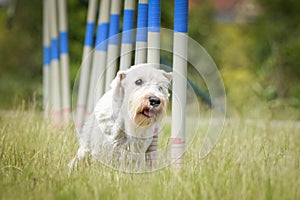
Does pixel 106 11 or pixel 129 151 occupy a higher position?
pixel 106 11

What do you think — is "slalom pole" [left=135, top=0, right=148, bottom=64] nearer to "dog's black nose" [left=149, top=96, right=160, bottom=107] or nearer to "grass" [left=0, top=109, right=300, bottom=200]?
"dog's black nose" [left=149, top=96, right=160, bottom=107]

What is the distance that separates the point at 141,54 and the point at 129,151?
0.65m

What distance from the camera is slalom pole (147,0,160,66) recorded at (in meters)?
3.47

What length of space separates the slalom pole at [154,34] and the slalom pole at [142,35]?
0.08 m

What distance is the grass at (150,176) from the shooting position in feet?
9.33

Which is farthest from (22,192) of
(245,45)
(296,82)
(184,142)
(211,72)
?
(245,45)

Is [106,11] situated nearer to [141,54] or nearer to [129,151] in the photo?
[141,54]

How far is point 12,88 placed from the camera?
14.5 meters

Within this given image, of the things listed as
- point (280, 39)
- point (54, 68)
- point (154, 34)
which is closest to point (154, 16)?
point (154, 34)

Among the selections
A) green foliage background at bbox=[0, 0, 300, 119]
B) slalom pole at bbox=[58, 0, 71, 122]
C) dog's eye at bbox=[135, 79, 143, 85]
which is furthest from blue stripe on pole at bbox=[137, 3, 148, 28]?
green foliage background at bbox=[0, 0, 300, 119]

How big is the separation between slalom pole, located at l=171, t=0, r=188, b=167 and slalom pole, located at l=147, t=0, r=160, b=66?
0.12m

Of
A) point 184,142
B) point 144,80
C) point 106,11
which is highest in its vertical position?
point 106,11

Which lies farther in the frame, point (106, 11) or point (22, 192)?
point (106, 11)

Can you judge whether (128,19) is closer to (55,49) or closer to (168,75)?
(168,75)
